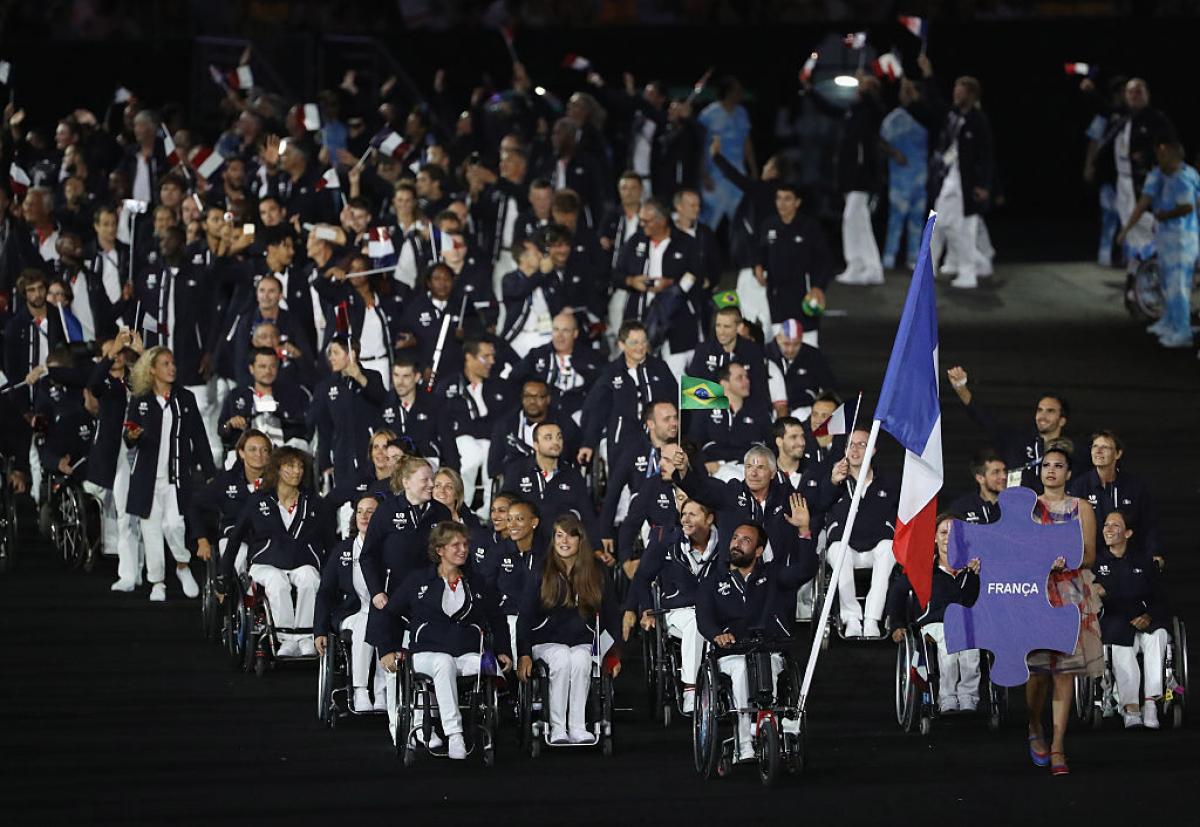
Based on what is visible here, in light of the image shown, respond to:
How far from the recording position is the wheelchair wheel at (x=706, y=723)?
13.2m

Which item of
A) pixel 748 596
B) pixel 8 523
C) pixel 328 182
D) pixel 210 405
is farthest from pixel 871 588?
pixel 328 182

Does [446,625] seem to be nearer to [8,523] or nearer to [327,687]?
[327,687]

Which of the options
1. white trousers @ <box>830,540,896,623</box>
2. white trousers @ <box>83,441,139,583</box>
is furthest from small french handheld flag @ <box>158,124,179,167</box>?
white trousers @ <box>830,540,896,623</box>

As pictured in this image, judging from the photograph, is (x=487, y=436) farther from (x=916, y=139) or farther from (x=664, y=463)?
(x=916, y=139)

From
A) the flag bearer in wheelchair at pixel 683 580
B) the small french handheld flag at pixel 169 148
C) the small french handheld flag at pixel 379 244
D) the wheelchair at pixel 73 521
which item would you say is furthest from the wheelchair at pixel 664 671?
the small french handheld flag at pixel 169 148

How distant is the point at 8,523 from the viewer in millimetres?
18641

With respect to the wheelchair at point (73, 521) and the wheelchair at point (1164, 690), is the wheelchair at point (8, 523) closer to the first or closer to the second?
the wheelchair at point (73, 521)

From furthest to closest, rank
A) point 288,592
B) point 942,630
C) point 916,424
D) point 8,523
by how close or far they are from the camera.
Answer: point 8,523 < point 288,592 < point 942,630 < point 916,424

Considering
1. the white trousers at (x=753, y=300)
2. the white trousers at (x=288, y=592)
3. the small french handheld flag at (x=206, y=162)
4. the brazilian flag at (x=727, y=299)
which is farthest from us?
the small french handheld flag at (x=206, y=162)

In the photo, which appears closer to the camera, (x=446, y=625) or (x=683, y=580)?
(x=446, y=625)

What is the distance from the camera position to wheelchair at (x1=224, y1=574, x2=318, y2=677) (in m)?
15.8

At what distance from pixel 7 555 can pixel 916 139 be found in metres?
11.4

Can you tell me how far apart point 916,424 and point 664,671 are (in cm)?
227

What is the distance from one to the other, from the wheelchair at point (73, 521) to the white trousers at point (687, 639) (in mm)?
5593
